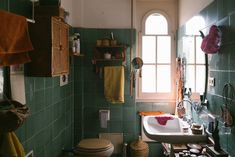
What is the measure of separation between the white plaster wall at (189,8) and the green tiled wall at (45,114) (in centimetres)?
165

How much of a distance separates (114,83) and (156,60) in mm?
733

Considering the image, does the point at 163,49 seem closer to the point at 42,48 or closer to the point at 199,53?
the point at 199,53

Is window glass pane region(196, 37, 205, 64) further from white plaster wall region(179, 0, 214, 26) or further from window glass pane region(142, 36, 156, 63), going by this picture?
window glass pane region(142, 36, 156, 63)

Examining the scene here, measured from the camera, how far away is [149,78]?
4094 millimetres

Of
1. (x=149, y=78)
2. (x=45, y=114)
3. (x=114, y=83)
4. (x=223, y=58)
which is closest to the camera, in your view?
(x=223, y=58)

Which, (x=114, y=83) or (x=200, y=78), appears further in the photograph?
(x=114, y=83)

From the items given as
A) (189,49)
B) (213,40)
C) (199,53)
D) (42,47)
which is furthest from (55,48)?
(189,49)

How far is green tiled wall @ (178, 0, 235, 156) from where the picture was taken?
207 cm

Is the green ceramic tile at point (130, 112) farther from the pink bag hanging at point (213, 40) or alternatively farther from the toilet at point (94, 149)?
the pink bag hanging at point (213, 40)

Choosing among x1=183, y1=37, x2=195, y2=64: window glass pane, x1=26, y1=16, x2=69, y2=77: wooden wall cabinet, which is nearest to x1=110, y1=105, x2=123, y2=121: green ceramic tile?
x1=183, y1=37, x2=195, y2=64: window glass pane

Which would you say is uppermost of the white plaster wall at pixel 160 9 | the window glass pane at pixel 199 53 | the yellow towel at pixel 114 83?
the white plaster wall at pixel 160 9

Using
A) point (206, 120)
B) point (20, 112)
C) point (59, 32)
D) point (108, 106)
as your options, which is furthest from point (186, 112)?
point (20, 112)

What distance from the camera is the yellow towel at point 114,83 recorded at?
3836 millimetres

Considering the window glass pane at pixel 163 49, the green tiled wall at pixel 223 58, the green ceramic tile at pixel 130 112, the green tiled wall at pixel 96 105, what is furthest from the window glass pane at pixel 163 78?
the green tiled wall at pixel 223 58
